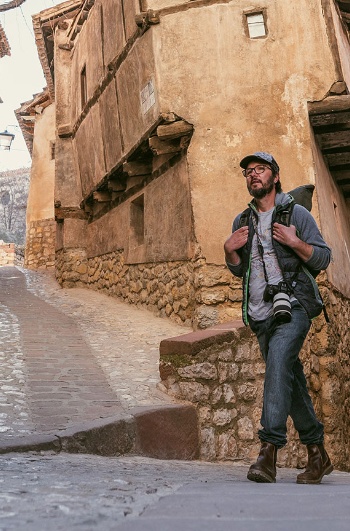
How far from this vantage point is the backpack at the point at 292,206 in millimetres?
3127

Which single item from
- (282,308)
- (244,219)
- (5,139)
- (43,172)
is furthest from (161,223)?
(43,172)

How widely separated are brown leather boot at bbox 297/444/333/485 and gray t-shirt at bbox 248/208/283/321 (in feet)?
2.48

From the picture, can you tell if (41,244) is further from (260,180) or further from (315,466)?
(315,466)

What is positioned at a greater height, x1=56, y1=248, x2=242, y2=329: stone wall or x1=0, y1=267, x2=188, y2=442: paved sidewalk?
x1=56, y1=248, x2=242, y2=329: stone wall

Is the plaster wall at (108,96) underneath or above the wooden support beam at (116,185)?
above

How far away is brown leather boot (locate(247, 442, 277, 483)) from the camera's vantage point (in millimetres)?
2678

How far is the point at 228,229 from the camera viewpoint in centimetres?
743

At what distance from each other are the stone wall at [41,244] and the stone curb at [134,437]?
53.5 feet

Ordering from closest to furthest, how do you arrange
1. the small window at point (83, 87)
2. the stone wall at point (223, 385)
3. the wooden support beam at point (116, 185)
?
the stone wall at point (223, 385) < the wooden support beam at point (116, 185) < the small window at point (83, 87)

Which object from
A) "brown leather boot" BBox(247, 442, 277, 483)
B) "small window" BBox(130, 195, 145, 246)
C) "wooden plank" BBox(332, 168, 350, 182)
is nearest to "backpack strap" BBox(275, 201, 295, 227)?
"brown leather boot" BBox(247, 442, 277, 483)

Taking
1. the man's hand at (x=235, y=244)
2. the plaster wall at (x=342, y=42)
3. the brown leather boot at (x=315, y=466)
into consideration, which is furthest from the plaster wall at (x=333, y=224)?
the brown leather boot at (x=315, y=466)

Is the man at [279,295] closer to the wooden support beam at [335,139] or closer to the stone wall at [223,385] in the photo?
the stone wall at [223,385]

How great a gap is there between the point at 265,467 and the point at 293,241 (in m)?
1.16

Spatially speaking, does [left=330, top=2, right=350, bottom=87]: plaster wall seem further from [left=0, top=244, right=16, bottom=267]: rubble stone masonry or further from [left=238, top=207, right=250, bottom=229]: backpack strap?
[left=0, top=244, right=16, bottom=267]: rubble stone masonry
